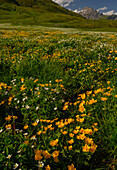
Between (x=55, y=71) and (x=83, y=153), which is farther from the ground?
(x=55, y=71)

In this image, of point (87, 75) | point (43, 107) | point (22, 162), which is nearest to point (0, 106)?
point (43, 107)

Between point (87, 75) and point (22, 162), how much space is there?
4186mm

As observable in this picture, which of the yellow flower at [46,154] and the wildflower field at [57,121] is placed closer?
the yellow flower at [46,154]

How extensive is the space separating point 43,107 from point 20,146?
1265 mm

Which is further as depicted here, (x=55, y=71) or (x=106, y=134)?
(x=55, y=71)

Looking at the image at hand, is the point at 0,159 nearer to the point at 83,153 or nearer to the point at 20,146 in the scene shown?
the point at 20,146

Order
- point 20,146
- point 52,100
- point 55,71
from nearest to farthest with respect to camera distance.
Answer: point 20,146
point 52,100
point 55,71

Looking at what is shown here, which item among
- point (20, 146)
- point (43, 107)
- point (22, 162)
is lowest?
point (22, 162)

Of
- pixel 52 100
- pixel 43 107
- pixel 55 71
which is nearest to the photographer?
pixel 43 107

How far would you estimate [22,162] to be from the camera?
2.31 metres

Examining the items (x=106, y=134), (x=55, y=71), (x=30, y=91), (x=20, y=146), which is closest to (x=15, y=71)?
(x=55, y=71)

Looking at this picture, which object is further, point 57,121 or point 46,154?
point 57,121

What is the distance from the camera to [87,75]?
18.5 ft

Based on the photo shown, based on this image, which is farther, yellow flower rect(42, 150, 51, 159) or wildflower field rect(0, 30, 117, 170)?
wildflower field rect(0, 30, 117, 170)
